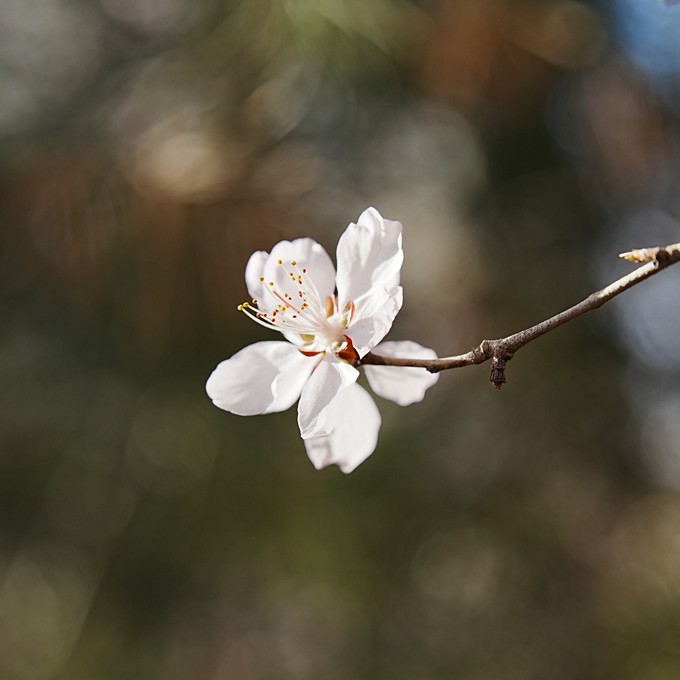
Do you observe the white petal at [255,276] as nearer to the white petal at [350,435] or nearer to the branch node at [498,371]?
the white petal at [350,435]

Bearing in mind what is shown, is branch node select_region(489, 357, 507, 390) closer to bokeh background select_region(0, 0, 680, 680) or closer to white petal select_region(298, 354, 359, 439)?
white petal select_region(298, 354, 359, 439)

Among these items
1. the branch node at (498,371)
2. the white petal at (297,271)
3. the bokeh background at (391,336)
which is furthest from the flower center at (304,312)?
the bokeh background at (391,336)

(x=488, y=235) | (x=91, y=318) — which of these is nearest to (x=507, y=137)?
(x=488, y=235)

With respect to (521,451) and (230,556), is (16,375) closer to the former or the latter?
(230,556)

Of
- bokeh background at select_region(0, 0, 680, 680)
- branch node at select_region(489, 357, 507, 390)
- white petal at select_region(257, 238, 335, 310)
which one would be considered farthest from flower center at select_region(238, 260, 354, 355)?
bokeh background at select_region(0, 0, 680, 680)

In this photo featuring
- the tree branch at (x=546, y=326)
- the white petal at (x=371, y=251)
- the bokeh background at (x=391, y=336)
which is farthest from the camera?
the bokeh background at (x=391, y=336)

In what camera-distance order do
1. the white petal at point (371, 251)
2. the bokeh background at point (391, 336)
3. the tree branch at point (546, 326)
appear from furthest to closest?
the bokeh background at point (391, 336)
the white petal at point (371, 251)
the tree branch at point (546, 326)

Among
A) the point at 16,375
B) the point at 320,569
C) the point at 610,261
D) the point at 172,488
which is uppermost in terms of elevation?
the point at 610,261
